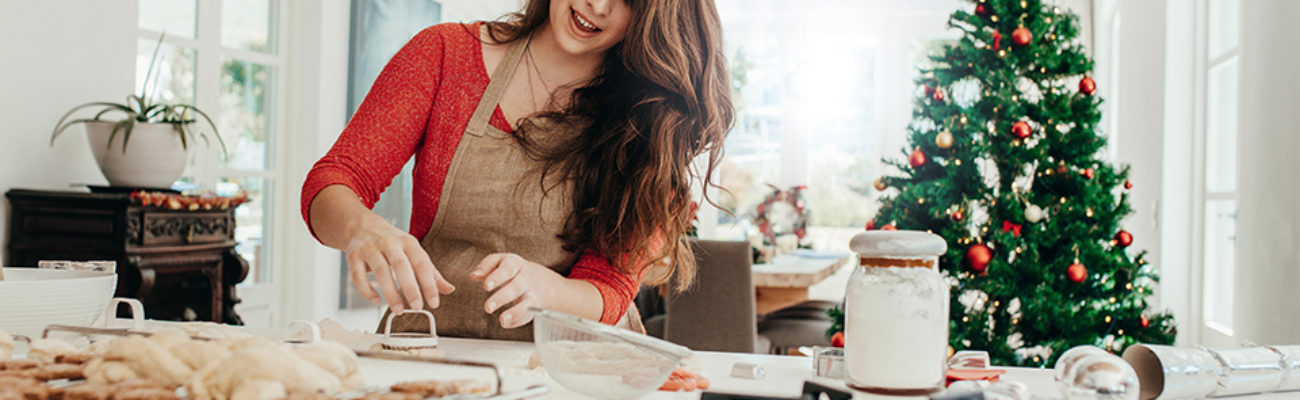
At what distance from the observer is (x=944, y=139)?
2.84 metres

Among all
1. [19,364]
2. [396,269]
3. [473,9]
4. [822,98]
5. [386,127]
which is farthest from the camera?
[822,98]

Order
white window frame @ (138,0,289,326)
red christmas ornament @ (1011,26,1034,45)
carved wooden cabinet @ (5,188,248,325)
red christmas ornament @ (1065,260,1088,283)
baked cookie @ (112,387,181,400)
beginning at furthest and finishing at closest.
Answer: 1. white window frame @ (138,0,289,326)
2. red christmas ornament @ (1011,26,1034,45)
3. red christmas ornament @ (1065,260,1088,283)
4. carved wooden cabinet @ (5,188,248,325)
5. baked cookie @ (112,387,181,400)

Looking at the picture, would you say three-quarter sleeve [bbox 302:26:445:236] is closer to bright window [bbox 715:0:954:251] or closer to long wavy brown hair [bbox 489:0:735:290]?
long wavy brown hair [bbox 489:0:735:290]

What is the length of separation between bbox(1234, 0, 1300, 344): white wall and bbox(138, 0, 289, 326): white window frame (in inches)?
126

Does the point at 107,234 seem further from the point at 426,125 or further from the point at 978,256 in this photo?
the point at 978,256

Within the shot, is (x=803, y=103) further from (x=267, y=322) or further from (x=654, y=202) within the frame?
(x=654, y=202)

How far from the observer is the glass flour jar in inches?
27.6

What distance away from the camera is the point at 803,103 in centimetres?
646

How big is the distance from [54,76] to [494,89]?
182 cm

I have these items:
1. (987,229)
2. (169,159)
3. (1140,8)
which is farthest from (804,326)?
(169,159)

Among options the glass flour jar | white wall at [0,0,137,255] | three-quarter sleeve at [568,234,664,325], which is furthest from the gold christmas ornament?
white wall at [0,0,137,255]

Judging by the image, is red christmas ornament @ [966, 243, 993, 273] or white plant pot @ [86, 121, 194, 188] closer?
white plant pot @ [86, 121, 194, 188]

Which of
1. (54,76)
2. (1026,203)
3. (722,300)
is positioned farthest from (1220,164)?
(54,76)

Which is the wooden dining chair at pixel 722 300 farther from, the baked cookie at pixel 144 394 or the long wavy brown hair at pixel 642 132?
the baked cookie at pixel 144 394
